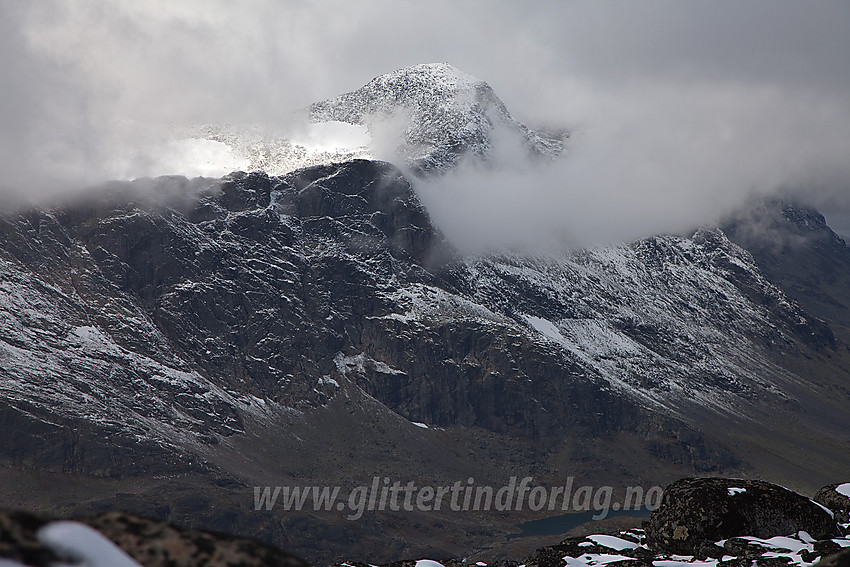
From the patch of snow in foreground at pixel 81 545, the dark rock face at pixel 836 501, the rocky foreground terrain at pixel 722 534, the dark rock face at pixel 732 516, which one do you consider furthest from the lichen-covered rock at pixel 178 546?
the dark rock face at pixel 836 501

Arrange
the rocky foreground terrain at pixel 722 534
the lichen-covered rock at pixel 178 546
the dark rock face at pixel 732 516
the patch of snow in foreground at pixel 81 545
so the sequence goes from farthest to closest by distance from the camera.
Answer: the dark rock face at pixel 732 516
the rocky foreground terrain at pixel 722 534
the lichen-covered rock at pixel 178 546
the patch of snow in foreground at pixel 81 545

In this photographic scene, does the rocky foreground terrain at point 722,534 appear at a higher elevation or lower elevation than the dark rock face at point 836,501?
lower

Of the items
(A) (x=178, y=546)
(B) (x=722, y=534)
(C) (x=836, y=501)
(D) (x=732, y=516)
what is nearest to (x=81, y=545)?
(A) (x=178, y=546)

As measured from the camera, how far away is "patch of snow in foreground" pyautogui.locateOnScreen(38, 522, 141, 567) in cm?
1095

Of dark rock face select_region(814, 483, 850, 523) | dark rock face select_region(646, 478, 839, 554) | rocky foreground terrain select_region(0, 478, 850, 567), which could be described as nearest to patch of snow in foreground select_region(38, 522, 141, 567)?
rocky foreground terrain select_region(0, 478, 850, 567)

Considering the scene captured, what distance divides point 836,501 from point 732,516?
1229 cm

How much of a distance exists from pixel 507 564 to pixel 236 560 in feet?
102

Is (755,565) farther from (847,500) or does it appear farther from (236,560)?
(236,560)

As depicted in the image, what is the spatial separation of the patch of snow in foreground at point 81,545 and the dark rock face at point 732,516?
105 feet

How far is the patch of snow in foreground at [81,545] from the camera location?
35.9ft

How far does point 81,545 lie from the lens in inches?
435

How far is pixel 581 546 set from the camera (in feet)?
134

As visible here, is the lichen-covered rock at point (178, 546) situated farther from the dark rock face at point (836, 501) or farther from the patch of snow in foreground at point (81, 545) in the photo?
the dark rock face at point (836, 501)

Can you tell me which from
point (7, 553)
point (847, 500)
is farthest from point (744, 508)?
point (7, 553)
